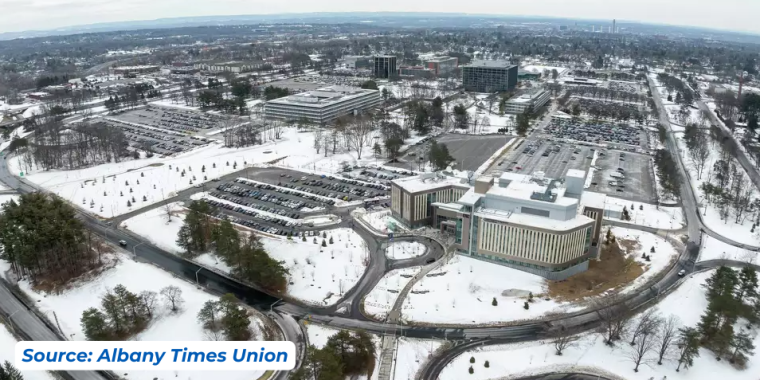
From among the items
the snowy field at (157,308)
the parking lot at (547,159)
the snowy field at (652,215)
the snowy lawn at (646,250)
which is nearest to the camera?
the snowy field at (157,308)

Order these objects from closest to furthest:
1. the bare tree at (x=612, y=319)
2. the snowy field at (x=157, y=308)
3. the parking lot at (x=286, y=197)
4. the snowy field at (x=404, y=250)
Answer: the snowy field at (x=157, y=308)
the bare tree at (x=612, y=319)
the snowy field at (x=404, y=250)
the parking lot at (x=286, y=197)

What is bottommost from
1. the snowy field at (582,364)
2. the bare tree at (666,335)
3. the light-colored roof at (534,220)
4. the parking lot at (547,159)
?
the snowy field at (582,364)

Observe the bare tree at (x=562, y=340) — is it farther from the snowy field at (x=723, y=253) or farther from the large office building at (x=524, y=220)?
the snowy field at (x=723, y=253)

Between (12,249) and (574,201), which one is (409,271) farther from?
(12,249)

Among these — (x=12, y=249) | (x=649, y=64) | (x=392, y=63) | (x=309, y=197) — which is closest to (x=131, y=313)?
(x=12, y=249)

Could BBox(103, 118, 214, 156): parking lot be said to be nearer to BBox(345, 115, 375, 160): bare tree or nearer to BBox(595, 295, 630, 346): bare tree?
BBox(345, 115, 375, 160): bare tree

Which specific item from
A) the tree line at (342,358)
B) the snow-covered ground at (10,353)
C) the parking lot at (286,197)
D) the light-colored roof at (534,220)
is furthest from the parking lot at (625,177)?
the snow-covered ground at (10,353)

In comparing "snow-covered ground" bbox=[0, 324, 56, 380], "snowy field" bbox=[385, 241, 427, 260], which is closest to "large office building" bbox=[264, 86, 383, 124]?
"snowy field" bbox=[385, 241, 427, 260]
